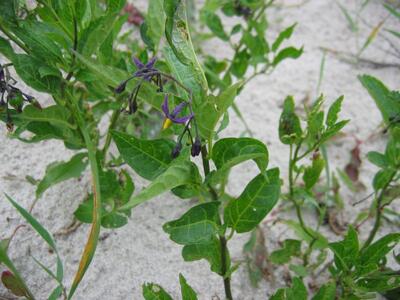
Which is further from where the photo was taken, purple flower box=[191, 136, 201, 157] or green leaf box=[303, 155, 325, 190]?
green leaf box=[303, 155, 325, 190]

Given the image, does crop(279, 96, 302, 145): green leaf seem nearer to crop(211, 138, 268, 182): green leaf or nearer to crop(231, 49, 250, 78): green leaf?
Result: crop(211, 138, 268, 182): green leaf

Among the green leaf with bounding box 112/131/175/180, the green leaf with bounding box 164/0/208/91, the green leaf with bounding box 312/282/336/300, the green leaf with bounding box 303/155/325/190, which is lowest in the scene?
the green leaf with bounding box 312/282/336/300

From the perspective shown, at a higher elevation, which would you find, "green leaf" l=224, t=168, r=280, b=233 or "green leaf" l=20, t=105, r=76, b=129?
"green leaf" l=20, t=105, r=76, b=129

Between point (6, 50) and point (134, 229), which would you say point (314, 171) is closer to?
point (134, 229)

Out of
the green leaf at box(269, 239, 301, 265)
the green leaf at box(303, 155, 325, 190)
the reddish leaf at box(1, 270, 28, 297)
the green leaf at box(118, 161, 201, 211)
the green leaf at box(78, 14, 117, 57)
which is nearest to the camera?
the green leaf at box(118, 161, 201, 211)

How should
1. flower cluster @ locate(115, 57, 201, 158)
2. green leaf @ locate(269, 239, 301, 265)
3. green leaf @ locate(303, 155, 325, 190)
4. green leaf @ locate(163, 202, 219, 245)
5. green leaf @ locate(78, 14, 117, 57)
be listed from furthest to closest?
green leaf @ locate(269, 239, 301, 265) < green leaf @ locate(303, 155, 325, 190) < green leaf @ locate(78, 14, 117, 57) < green leaf @ locate(163, 202, 219, 245) < flower cluster @ locate(115, 57, 201, 158)

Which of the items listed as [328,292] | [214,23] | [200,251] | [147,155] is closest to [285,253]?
[328,292]

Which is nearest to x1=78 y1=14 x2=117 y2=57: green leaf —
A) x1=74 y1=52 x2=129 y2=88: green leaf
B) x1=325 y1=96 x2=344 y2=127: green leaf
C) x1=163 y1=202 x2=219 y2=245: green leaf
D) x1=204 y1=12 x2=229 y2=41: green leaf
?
x1=74 y1=52 x2=129 y2=88: green leaf
